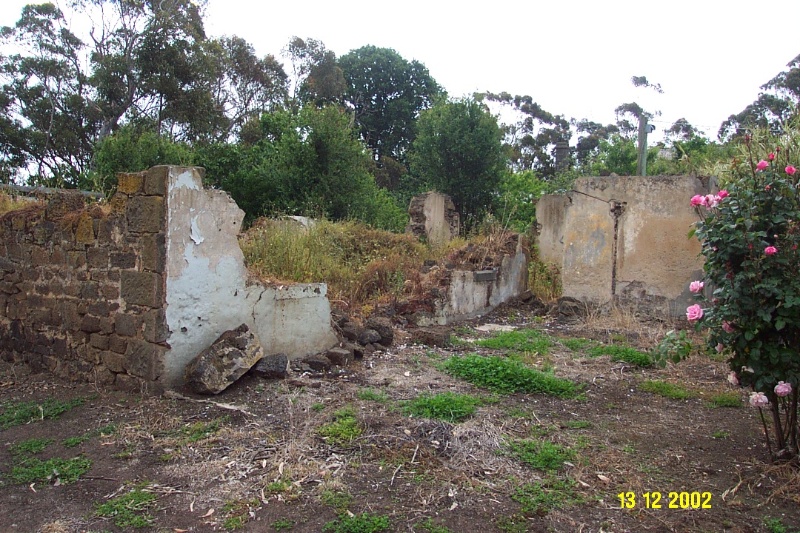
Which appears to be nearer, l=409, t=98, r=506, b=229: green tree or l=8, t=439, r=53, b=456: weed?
l=8, t=439, r=53, b=456: weed

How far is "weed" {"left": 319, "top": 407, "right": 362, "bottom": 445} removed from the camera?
4227mm

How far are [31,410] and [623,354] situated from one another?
6.15 meters

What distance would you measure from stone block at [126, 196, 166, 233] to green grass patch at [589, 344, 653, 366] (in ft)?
17.1

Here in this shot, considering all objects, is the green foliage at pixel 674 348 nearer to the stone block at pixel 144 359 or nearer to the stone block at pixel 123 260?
the stone block at pixel 144 359

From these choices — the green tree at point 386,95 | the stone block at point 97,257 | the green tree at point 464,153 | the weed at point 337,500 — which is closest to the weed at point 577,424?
the weed at point 337,500

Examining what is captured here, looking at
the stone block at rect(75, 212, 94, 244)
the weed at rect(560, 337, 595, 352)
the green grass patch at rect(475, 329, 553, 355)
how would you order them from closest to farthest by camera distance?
the stone block at rect(75, 212, 94, 244)
the green grass patch at rect(475, 329, 553, 355)
the weed at rect(560, 337, 595, 352)

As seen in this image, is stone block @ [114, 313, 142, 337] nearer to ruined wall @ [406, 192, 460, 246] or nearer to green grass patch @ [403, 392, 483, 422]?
green grass patch @ [403, 392, 483, 422]

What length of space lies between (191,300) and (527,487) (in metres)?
3.40

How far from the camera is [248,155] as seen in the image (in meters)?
17.9

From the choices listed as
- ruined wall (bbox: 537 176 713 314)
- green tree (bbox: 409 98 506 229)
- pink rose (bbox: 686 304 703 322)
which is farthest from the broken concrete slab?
green tree (bbox: 409 98 506 229)

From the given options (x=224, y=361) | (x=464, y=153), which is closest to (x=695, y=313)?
(x=224, y=361)

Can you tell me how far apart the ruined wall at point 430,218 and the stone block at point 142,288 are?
936 centimetres

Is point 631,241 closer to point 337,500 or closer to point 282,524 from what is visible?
point 337,500

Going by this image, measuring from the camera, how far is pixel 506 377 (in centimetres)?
586
